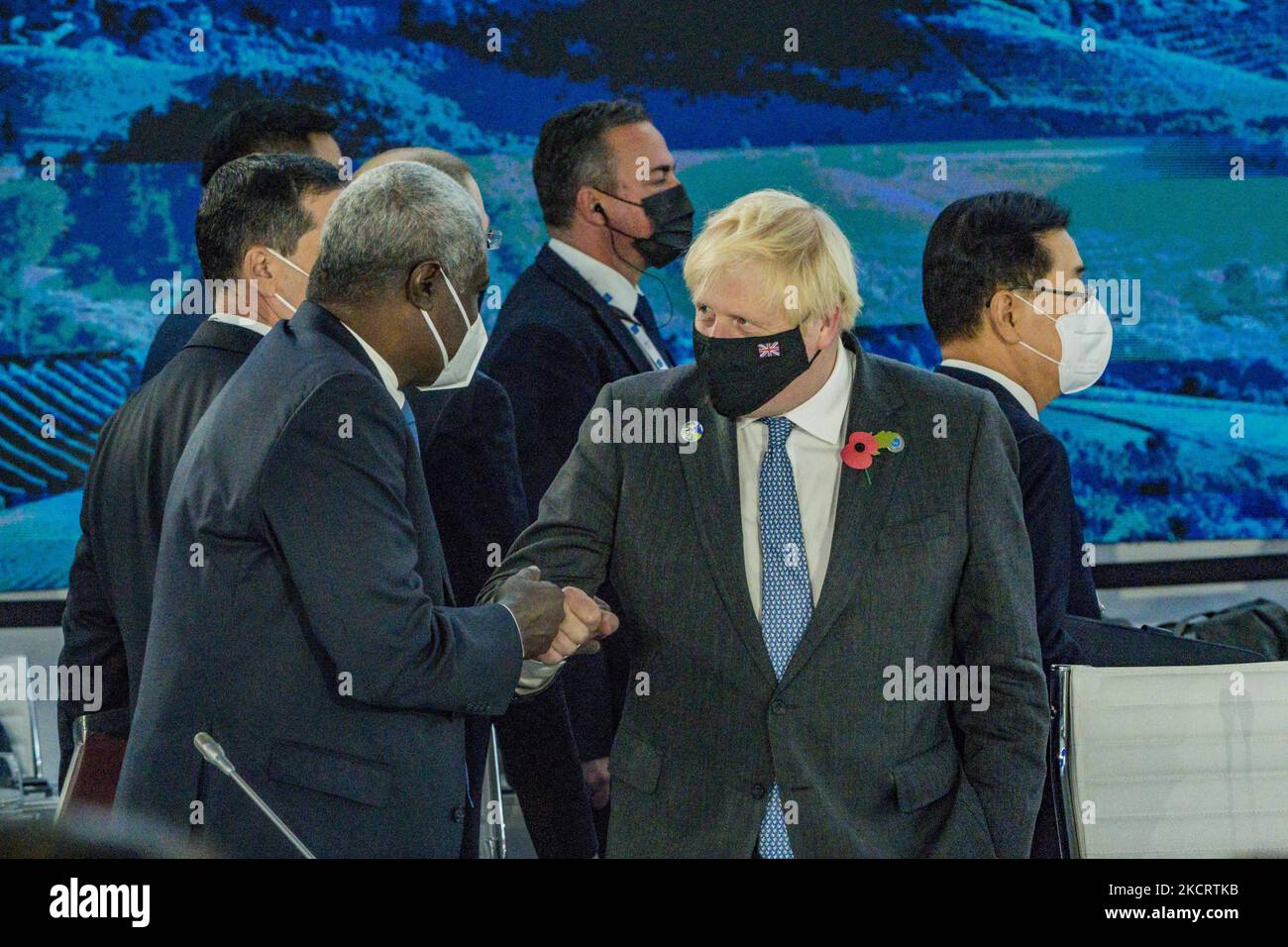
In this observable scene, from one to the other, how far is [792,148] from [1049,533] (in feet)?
8.98

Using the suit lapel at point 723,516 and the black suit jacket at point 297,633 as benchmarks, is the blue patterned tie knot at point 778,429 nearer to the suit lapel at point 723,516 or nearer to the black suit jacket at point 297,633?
the suit lapel at point 723,516

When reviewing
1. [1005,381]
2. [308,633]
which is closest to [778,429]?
[308,633]

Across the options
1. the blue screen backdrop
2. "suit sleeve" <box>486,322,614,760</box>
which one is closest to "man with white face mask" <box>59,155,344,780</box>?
"suit sleeve" <box>486,322,614,760</box>

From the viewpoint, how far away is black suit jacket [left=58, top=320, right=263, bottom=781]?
98.6 inches

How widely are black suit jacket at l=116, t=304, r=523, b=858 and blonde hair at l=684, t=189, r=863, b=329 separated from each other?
51cm

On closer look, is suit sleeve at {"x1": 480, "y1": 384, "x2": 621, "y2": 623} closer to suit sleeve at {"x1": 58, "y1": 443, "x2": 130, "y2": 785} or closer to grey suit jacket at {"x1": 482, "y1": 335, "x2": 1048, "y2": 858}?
grey suit jacket at {"x1": 482, "y1": 335, "x2": 1048, "y2": 858}

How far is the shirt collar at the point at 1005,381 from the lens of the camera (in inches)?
112

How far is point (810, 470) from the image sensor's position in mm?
2189

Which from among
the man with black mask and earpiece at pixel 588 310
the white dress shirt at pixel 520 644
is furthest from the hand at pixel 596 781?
the white dress shirt at pixel 520 644

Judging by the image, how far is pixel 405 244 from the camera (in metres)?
2.15

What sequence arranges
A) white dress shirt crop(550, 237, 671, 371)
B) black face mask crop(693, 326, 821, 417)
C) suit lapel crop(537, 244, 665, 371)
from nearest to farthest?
black face mask crop(693, 326, 821, 417), suit lapel crop(537, 244, 665, 371), white dress shirt crop(550, 237, 671, 371)

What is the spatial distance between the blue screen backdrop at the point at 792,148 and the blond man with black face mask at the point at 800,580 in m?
2.75
